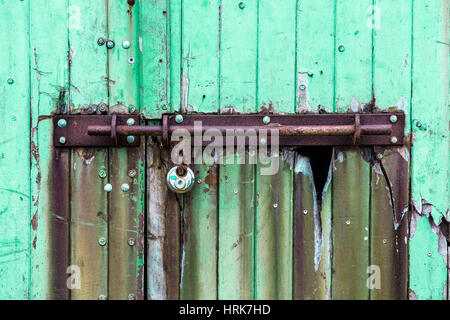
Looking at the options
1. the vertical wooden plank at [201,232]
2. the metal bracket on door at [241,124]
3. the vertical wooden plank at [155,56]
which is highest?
the vertical wooden plank at [155,56]

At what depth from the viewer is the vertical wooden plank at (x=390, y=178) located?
1.06 meters

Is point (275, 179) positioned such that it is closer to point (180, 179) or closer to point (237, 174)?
point (237, 174)

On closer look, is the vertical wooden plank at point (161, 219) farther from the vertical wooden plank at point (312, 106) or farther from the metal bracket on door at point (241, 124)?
the vertical wooden plank at point (312, 106)

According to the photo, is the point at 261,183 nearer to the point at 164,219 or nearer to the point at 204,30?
the point at 164,219

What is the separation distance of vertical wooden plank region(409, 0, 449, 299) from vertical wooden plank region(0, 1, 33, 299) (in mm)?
998

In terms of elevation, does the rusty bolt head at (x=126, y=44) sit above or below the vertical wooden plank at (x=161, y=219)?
above

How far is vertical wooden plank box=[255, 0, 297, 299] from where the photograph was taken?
1068mm

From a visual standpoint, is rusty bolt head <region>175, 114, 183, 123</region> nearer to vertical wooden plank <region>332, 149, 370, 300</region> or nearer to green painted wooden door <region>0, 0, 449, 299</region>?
green painted wooden door <region>0, 0, 449, 299</region>

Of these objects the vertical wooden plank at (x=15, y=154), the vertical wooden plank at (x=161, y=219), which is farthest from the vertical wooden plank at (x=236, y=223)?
the vertical wooden plank at (x=15, y=154)

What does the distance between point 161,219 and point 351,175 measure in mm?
510

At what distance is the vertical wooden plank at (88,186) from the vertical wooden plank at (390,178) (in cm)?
70

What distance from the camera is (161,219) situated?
1.09 meters

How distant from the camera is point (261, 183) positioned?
109 cm
